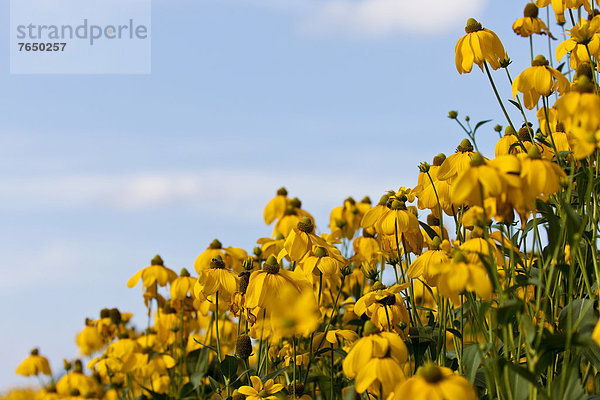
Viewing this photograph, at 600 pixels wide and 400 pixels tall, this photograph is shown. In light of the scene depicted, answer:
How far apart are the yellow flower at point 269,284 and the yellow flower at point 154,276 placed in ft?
3.74

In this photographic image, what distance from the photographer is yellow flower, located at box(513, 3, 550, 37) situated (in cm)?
242

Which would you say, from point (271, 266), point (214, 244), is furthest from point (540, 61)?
point (214, 244)

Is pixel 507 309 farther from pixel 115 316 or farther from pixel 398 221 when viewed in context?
pixel 115 316

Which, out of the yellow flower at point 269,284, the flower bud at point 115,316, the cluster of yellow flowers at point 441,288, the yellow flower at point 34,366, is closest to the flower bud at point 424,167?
the cluster of yellow flowers at point 441,288

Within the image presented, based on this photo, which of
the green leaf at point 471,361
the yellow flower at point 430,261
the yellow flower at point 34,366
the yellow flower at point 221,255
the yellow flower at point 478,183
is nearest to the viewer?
the yellow flower at point 478,183

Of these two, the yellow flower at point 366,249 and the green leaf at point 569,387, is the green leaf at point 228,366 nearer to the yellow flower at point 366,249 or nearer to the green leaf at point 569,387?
the yellow flower at point 366,249

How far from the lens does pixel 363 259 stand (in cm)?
246

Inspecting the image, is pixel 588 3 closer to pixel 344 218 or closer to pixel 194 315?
pixel 344 218

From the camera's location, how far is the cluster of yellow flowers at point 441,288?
115 centimetres

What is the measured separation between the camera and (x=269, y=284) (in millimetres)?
1588

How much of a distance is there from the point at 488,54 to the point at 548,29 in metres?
0.77

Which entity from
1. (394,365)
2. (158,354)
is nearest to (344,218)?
(158,354)

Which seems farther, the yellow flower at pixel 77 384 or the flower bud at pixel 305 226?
the yellow flower at pixel 77 384

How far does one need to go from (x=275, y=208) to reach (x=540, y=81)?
5.69ft
